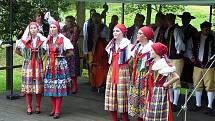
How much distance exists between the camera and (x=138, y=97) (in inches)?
265

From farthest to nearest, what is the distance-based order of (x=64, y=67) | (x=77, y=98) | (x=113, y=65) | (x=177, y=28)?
(x=77, y=98)
(x=177, y=28)
(x=64, y=67)
(x=113, y=65)

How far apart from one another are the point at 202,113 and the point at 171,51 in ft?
4.05

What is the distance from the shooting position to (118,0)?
756 centimetres

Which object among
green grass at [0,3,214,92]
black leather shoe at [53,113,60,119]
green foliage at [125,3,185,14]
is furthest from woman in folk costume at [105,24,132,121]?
green foliage at [125,3,185,14]

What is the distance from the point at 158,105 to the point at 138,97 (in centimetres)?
48

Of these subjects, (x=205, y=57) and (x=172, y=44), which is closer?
(x=205, y=57)

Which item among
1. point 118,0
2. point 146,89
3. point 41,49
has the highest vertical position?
point 118,0

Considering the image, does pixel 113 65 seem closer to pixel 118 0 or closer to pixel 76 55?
pixel 118 0

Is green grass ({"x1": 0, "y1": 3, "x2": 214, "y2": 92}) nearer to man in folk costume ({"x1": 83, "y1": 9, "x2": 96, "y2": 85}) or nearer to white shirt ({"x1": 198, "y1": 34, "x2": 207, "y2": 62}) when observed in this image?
man in folk costume ({"x1": 83, "y1": 9, "x2": 96, "y2": 85})

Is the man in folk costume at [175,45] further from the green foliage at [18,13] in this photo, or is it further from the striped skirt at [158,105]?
the green foliage at [18,13]

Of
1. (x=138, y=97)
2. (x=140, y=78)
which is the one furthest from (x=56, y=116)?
(x=140, y=78)

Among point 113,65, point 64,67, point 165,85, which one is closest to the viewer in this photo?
point 165,85

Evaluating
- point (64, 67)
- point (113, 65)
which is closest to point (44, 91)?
point (64, 67)

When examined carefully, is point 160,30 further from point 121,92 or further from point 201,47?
point 121,92
